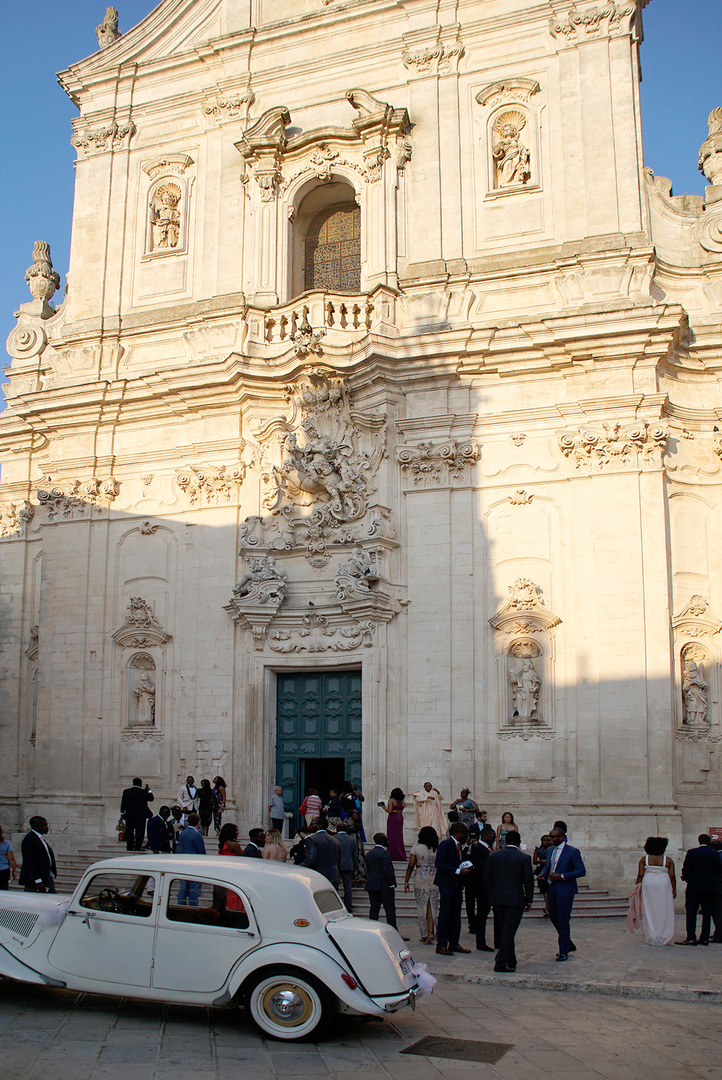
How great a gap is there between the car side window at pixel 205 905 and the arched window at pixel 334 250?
1560 cm

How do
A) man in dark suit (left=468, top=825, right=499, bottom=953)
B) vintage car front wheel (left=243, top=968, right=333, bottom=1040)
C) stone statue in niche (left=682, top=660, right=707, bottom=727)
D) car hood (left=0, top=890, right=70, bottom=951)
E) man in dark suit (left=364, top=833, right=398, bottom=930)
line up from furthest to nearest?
stone statue in niche (left=682, top=660, right=707, bottom=727), man in dark suit (left=468, top=825, right=499, bottom=953), man in dark suit (left=364, top=833, right=398, bottom=930), car hood (left=0, top=890, right=70, bottom=951), vintage car front wheel (left=243, top=968, right=333, bottom=1040)

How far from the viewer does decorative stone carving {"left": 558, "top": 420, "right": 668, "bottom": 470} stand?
58.3 feet

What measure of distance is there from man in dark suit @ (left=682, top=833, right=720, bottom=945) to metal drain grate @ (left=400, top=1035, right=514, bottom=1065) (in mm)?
5594

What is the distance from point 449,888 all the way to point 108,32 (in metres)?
21.4

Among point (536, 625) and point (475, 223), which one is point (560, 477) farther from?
point (475, 223)

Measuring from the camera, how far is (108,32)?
80.2 ft

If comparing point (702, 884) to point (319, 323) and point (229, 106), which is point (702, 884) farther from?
point (229, 106)

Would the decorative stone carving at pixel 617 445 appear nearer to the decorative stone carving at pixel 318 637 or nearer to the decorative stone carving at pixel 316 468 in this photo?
the decorative stone carving at pixel 316 468

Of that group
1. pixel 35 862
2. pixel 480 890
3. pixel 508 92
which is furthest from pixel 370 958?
pixel 508 92

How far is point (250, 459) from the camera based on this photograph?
2034 cm

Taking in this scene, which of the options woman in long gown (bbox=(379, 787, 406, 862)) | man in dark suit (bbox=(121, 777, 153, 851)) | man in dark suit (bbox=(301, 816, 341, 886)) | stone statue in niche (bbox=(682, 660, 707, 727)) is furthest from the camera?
stone statue in niche (bbox=(682, 660, 707, 727))

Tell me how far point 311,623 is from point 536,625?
405 centimetres

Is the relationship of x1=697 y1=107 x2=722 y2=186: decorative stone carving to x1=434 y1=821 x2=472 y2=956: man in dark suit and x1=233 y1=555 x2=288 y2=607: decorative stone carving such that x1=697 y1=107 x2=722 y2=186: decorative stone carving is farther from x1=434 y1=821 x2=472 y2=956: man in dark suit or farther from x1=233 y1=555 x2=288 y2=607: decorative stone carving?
x1=434 y1=821 x2=472 y2=956: man in dark suit

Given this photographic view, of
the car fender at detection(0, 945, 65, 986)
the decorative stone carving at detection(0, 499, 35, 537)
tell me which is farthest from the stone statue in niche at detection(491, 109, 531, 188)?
the car fender at detection(0, 945, 65, 986)
